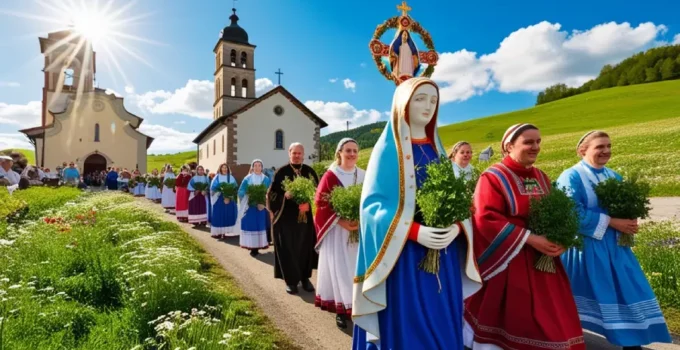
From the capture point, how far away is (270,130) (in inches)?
1556

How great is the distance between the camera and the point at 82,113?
46938 millimetres

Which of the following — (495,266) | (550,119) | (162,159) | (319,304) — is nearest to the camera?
(495,266)

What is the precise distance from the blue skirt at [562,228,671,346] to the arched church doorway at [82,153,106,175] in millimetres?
51142

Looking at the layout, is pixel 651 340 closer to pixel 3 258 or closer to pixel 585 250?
pixel 585 250

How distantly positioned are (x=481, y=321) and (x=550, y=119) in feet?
222

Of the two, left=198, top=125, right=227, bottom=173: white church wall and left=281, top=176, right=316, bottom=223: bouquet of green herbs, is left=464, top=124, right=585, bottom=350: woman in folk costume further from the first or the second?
left=198, top=125, right=227, bottom=173: white church wall

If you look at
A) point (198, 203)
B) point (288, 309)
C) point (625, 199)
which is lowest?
point (288, 309)

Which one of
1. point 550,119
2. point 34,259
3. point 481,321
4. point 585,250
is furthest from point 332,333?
point 550,119

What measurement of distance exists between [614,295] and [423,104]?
9.36ft

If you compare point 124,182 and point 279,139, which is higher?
point 279,139

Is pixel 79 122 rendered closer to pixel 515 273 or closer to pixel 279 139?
pixel 279 139

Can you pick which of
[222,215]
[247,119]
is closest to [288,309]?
[222,215]

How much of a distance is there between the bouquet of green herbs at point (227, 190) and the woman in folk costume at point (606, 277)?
9419mm

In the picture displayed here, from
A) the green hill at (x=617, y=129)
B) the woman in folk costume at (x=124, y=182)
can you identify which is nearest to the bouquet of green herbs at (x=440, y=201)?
the green hill at (x=617, y=129)
